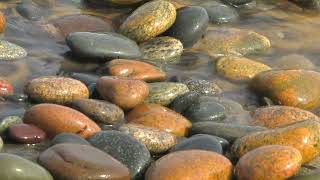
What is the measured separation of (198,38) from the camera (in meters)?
7.93

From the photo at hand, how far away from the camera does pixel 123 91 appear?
5832mm

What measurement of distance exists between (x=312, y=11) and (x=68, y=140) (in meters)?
6.07

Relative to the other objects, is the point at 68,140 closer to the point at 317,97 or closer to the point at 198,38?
the point at 317,97

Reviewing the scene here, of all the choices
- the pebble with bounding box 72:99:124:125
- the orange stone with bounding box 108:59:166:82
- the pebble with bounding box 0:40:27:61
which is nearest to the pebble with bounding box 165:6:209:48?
the orange stone with bounding box 108:59:166:82

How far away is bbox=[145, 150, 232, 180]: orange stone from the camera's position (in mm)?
4410

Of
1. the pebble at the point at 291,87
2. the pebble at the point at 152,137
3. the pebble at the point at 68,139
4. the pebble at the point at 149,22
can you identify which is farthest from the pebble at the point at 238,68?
the pebble at the point at 68,139

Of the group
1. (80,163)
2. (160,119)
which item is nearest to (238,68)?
(160,119)

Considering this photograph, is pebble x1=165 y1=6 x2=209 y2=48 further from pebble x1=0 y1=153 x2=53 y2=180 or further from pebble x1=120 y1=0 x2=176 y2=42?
pebble x1=0 y1=153 x2=53 y2=180

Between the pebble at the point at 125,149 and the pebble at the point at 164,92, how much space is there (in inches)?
47.4

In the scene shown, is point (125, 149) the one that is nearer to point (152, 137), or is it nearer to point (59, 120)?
point (152, 137)

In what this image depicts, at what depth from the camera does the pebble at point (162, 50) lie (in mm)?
7316

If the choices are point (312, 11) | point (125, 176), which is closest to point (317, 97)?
point (125, 176)

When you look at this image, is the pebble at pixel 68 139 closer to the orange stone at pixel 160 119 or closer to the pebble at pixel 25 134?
the pebble at pixel 25 134

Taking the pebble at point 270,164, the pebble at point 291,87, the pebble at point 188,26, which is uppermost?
the pebble at point 270,164
